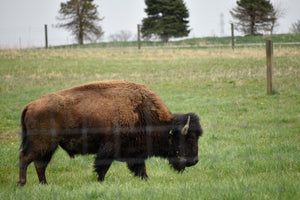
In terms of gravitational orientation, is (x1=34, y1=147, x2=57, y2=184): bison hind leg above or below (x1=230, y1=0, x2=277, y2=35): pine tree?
below

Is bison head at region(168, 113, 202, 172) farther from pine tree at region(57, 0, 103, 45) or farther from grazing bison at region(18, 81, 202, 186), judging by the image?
pine tree at region(57, 0, 103, 45)

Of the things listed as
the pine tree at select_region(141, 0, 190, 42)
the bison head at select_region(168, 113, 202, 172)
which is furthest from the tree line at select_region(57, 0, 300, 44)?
the bison head at select_region(168, 113, 202, 172)

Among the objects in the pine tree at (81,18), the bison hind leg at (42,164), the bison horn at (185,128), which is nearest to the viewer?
the bison hind leg at (42,164)

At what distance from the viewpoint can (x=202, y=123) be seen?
328 inches

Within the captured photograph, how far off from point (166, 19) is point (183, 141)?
142 ft

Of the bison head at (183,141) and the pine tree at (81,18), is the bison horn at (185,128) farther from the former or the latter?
the pine tree at (81,18)

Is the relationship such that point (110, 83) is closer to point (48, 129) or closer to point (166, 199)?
point (48, 129)

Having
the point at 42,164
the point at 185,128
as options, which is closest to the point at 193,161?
the point at 185,128

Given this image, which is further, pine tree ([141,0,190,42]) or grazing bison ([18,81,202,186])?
pine tree ([141,0,190,42])

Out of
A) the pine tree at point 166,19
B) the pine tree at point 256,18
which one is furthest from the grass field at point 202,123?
the pine tree at point 166,19

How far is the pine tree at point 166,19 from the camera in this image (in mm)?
46594

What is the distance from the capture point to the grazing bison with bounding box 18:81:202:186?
4.75 meters

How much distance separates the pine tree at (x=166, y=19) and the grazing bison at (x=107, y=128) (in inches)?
1652

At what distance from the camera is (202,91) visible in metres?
12.6
